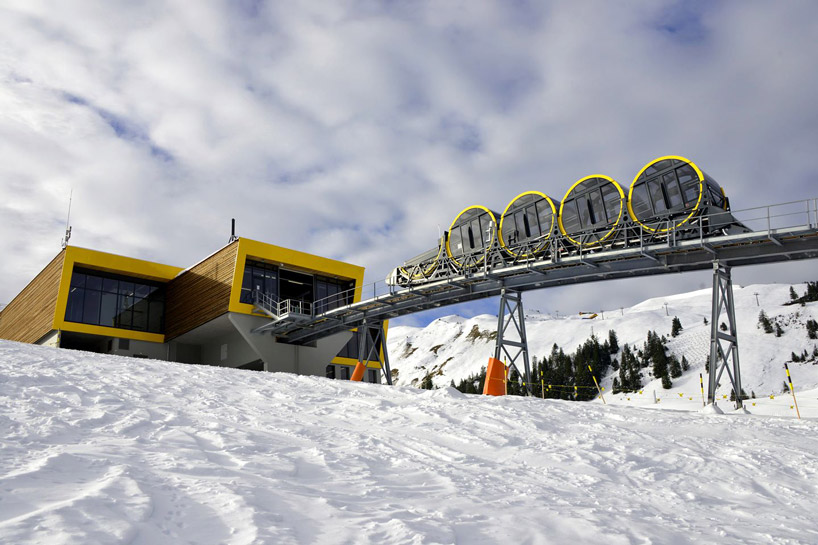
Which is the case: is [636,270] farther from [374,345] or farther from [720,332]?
[374,345]

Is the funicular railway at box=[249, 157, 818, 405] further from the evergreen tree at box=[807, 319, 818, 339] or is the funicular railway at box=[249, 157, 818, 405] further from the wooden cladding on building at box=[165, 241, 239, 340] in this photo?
the evergreen tree at box=[807, 319, 818, 339]

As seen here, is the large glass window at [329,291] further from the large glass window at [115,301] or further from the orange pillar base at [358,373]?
the large glass window at [115,301]

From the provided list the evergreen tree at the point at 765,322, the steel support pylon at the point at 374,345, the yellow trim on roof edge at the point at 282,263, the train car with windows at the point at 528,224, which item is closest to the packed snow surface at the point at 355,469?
the train car with windows at the point at 528,224

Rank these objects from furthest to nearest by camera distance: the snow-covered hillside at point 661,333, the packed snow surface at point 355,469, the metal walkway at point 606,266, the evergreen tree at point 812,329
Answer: the evergreen tree at point 812,329 < the snow-covered hillside at point 661,333 < the metal walkway at point 606,266 < the packed snow surface at point 355,469

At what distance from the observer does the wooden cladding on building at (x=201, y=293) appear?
35.5 metres

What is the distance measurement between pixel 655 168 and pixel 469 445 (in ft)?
50.8

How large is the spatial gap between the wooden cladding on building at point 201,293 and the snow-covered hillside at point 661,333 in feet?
90.9

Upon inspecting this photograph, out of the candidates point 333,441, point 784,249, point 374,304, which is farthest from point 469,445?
point 374,304

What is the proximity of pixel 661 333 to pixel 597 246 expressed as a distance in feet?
344

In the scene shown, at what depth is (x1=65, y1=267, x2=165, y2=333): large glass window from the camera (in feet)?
118

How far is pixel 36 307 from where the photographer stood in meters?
38.7

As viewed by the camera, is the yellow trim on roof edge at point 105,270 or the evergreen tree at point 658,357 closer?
the yellow trim on roof edge at point 105,270

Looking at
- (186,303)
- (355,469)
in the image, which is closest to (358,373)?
(186,303)

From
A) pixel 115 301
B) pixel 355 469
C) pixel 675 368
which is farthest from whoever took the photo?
pixel 675 368
